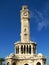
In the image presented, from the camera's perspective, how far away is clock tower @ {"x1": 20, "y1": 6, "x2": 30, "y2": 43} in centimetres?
7625

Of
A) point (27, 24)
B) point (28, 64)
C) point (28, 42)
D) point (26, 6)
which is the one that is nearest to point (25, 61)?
point (28, 64)

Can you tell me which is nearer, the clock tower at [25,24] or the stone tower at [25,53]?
the stone tower at [25,53]

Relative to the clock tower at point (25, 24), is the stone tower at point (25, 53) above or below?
below

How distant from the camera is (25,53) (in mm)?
74688

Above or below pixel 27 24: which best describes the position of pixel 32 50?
below

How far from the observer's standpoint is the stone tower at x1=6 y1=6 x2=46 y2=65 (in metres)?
73.3

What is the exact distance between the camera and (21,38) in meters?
76.6

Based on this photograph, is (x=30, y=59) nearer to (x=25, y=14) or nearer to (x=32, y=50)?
(x=32, y=50)

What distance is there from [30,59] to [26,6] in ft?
63.1

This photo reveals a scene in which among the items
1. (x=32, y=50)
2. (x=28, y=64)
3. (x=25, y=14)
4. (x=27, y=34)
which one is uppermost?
(x=25, y=14)

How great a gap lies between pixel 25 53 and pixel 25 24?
33.3ft

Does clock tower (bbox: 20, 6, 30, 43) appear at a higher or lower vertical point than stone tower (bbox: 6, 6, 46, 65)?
higher

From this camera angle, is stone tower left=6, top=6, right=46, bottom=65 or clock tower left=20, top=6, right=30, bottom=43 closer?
stone tower left=6, top=6, right=46, bottom=65

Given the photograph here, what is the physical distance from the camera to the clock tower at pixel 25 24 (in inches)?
3002
